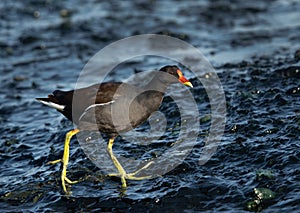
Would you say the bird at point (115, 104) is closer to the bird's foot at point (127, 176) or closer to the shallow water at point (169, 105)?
the bird's foot at point (127, 176)

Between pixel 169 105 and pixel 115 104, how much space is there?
201 cm

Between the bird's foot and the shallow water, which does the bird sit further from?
the shallow water

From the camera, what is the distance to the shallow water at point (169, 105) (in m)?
5.52

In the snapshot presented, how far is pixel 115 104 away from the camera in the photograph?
5695 mm

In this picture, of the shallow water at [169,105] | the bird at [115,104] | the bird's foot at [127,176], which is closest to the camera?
the shallow water at [169,105]

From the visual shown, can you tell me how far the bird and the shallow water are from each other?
445 mm

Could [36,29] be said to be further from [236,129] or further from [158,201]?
[158,201]

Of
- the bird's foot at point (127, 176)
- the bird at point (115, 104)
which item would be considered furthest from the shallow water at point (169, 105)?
the bird at point (115, 104)

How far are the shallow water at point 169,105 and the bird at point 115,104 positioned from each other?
44 centimetres

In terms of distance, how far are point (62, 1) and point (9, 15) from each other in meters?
1.58

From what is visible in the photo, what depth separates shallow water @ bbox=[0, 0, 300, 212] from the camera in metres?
5.52

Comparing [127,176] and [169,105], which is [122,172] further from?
[169,105]

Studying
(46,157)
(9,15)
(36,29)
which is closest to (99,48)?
(36,29)

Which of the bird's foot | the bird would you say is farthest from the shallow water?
the bird
